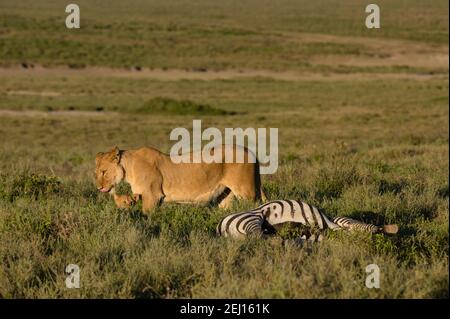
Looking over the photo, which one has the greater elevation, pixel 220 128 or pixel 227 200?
pixel 227 200

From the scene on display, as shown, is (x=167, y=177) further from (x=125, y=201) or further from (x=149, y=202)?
(x=125, y=201)

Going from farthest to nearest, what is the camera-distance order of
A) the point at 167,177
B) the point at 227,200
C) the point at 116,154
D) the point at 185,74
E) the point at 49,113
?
the point at 185,74 < the point at 49,113 < the point at 227,200 < the point at 167,177 < the point at 116,154

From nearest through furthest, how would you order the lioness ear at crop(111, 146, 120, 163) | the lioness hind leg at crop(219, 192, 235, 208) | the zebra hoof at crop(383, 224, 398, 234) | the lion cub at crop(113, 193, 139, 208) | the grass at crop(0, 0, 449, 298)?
the grass at crop(0, 0, 449, 298), the zebra hoof at crop(383, 224, 398, 234), the lioness ear at crop(111, 146, 120, 163), the lion cub at crop(113, 193, 139, 208), the lioness hind leg at crop(219, 192, 235, 208)

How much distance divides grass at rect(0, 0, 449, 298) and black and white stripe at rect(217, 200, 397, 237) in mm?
199

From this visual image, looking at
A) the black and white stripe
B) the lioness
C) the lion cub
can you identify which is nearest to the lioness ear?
the lioness

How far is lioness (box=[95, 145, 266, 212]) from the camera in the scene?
8133 mm

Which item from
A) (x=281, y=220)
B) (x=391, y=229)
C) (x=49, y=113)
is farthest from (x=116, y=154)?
(x=49, y=113)

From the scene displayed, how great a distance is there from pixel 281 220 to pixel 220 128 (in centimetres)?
2272

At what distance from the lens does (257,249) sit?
6.51 m

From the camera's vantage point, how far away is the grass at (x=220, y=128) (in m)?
5.84

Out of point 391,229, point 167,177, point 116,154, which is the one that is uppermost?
point 116,154

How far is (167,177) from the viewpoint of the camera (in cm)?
820

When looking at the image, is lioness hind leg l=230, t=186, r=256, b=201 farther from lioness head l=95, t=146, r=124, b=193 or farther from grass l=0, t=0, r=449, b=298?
lioness head l=95, t=146, r=124, b=193

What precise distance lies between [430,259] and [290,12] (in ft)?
333
